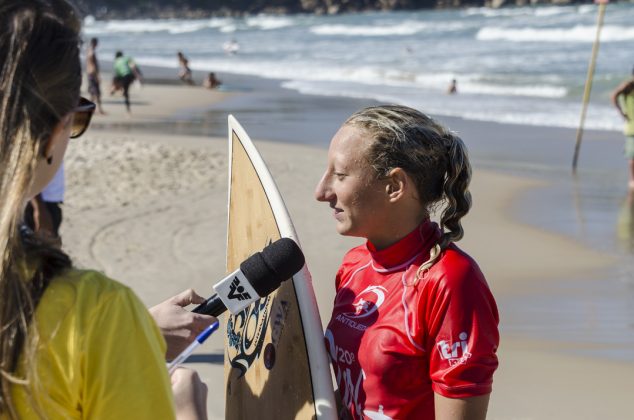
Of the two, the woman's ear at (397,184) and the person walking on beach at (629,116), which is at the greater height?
the woman's ear at (397,184)

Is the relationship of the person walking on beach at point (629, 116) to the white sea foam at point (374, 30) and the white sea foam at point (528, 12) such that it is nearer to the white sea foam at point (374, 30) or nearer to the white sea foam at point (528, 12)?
the white sea foam at point (374, 30)

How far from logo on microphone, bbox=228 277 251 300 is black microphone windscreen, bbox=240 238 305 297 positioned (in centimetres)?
2

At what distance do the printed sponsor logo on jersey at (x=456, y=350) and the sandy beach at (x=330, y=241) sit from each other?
257 centimetres

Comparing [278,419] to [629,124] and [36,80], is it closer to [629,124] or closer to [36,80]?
[36,80]

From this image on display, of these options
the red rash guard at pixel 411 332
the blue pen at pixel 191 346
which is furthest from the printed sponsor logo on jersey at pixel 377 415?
the blue pen at pixel 191 346

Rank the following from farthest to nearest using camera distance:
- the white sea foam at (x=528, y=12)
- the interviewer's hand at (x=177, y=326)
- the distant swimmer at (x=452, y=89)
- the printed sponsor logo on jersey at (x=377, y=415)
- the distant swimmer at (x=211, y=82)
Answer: the white sea foam at (x=528, y=12), the distant swimmer at (x=211, y=82), the distant swimmer at (x=452, y=89), the printed sponsor logo on jersey at (x=377, y=415), the interviewer's hand at (x=177, y=326)

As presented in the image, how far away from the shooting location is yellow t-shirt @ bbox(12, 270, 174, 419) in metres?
1.30

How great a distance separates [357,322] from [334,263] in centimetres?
536

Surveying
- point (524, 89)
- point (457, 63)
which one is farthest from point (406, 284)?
point (457, 63)

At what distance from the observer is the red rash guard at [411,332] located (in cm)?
209

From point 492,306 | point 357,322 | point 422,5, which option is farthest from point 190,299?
point 422,5

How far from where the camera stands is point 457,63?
30.5m

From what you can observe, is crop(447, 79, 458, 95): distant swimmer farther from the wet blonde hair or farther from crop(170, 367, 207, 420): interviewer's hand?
crop(170, 367, 207, 420): interviewer's hand

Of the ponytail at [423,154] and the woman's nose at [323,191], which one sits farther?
the woman's nose at [323,191]
